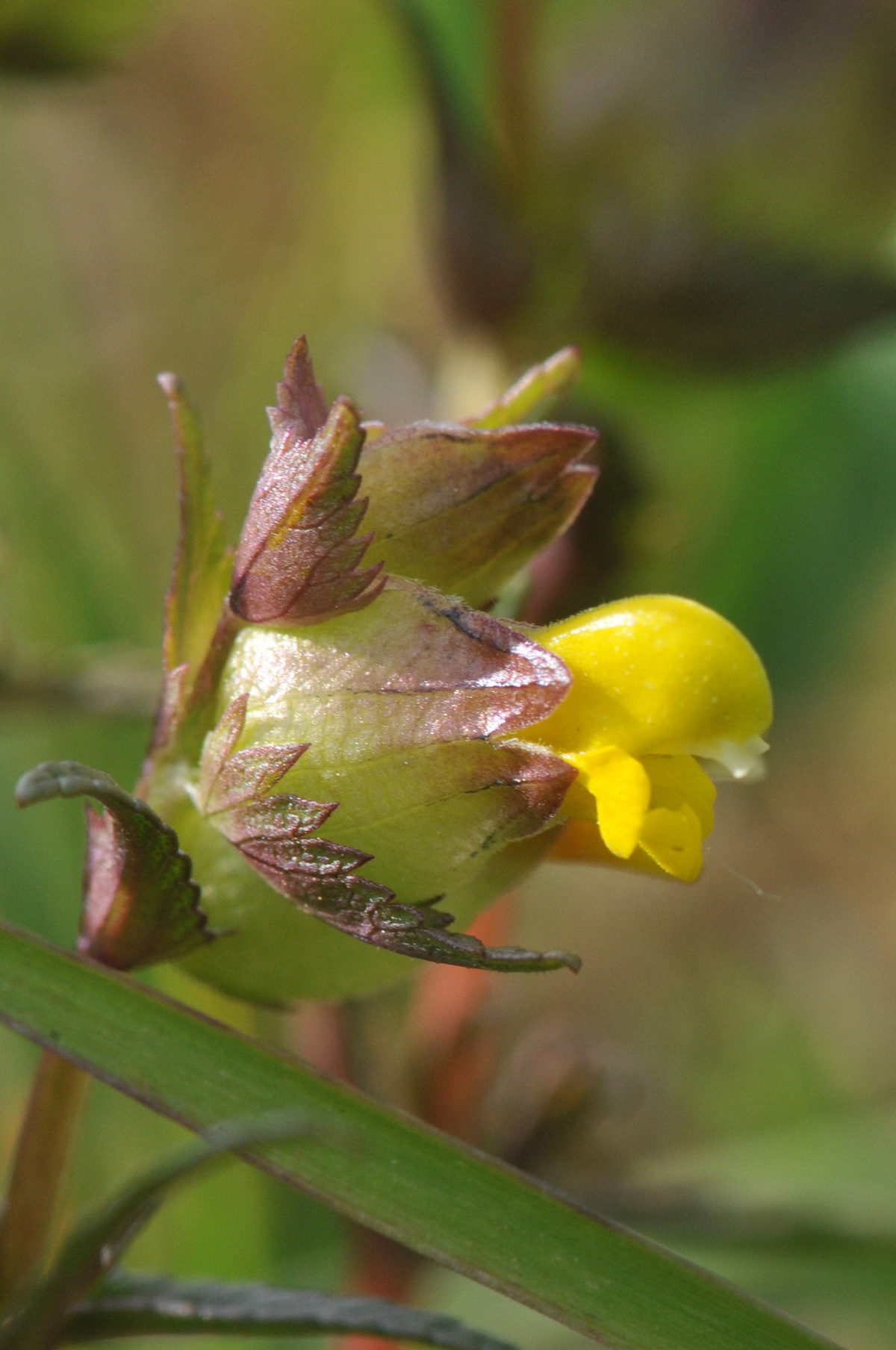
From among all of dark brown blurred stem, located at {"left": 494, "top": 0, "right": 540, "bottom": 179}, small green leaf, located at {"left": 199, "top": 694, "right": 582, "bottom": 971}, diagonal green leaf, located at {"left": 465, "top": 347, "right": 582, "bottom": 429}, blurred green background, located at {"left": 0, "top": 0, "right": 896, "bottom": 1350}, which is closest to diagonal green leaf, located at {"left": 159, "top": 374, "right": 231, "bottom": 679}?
small green leaf, located at {"left": 199, "top": 694, "right": 582, "bottom": 971}

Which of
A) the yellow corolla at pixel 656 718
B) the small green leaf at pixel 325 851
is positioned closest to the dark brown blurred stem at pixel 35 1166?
the small green leaf at pixel 325 851

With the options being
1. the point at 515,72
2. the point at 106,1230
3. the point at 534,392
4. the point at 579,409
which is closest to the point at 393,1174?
the point at 106,1230

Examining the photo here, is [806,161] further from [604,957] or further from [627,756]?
[604,957]

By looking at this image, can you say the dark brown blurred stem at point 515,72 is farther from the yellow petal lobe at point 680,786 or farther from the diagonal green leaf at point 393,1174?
the diagonal green leaf at point 393,1174

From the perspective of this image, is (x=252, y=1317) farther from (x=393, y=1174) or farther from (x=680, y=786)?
(x=680, y=786)

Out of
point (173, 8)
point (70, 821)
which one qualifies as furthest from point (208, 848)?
point (173, 8)
